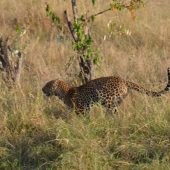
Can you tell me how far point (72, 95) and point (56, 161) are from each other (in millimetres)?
1345

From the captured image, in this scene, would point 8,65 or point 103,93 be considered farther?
point 8,65

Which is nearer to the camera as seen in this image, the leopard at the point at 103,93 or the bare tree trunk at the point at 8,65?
the leopard at the point at 103,93

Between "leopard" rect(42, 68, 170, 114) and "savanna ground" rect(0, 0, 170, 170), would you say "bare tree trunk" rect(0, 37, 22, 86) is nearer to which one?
"savanna ground" rect(0, 0, 170, 170)

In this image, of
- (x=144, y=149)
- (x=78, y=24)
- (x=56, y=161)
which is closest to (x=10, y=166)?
(x=56, y=161)

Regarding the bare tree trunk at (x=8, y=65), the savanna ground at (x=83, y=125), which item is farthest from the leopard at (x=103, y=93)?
the bare tree trunk at (x=8, y=65)

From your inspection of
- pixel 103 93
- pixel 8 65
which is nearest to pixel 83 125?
pixel 103 93

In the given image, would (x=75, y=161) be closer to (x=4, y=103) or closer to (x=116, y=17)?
(x=4, y=103)

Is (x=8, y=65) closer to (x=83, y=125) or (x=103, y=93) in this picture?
(x=103, y=93)

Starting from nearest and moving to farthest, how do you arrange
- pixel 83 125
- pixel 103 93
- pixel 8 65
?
1. pixel 83 125
2. pixel 103 93
3. pixel 8 65

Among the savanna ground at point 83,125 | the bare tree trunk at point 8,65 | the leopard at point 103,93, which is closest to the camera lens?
the savanna ground at point 83,125

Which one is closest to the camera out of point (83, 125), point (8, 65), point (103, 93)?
point (83, 125)

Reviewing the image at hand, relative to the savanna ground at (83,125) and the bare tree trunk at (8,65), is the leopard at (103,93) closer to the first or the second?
the savanna ground at (83,125)

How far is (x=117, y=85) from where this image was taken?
5422 millimetres

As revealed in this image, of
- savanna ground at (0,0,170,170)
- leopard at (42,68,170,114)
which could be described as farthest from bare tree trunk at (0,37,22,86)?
leopard at (42,68,170,114)
